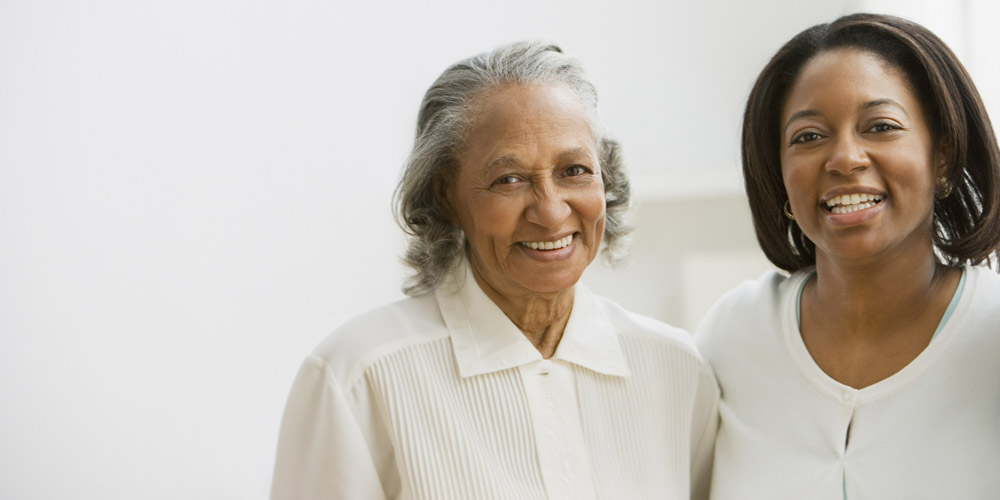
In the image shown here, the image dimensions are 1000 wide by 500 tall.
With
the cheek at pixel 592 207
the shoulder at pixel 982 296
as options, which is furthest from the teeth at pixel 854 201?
the cheek at pixel 592 207

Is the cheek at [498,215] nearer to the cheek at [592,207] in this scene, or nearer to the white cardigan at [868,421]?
the cheek at [592,207]

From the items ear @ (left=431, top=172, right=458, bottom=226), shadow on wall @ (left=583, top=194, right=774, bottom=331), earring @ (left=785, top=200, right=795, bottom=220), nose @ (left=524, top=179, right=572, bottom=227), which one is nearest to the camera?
nose @ (left=524, top=179, right=572, bottom=227)

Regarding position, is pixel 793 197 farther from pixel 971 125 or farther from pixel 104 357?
pixel 104 357

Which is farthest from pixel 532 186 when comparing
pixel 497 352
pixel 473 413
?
pixel 473 413

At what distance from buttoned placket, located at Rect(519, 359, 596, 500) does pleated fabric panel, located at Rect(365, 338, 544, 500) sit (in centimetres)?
2

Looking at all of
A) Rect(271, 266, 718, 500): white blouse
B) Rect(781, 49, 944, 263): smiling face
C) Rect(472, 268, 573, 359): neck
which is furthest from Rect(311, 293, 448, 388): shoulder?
Rect(781, 49, 944, 263): smiling face

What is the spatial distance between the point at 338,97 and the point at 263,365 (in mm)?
956

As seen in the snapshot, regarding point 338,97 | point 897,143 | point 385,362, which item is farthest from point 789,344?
point 338,97

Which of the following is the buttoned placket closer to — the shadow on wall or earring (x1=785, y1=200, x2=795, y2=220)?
earring (x1=785, y1=200, x2=795, y2=220)

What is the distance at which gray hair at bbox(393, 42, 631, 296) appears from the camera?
174cm

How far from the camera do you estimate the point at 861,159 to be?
1604 mm

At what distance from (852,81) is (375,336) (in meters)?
0.92

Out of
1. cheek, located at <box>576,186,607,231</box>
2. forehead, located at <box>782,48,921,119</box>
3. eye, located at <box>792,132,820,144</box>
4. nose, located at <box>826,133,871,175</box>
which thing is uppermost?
forehead, located at <box>782,48,921,119</box>

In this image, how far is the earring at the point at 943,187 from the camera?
1691 millimetres
